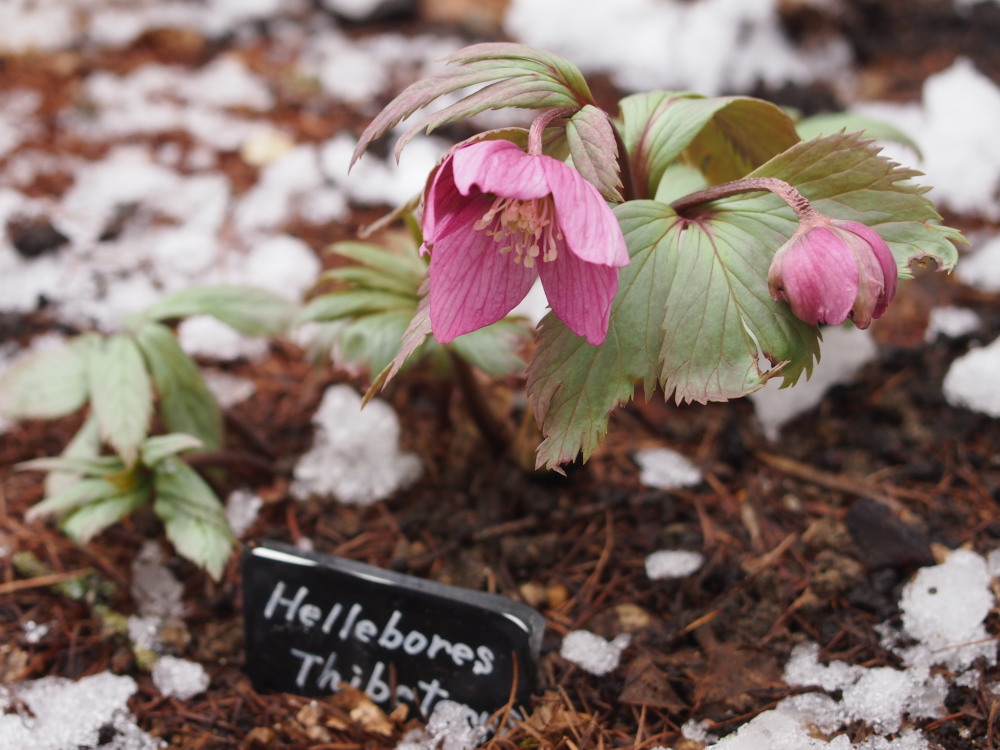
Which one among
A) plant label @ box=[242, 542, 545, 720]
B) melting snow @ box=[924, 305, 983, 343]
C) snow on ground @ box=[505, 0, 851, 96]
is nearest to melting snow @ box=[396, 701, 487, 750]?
plant label @ box=[242, 542, 545, 720]

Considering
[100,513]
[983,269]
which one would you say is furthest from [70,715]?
[983,269]

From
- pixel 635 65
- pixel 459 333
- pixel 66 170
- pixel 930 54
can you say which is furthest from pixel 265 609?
pixel 930 54

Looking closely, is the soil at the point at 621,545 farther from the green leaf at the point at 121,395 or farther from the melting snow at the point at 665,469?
the green leaf at the point at 121,395

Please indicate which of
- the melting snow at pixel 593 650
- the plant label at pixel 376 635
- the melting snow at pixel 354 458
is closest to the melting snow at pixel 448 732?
the plant label at pixel 376 635

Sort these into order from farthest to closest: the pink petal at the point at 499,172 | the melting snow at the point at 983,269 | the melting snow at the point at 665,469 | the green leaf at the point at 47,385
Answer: the melting snow at the point at 983,269
the melting snow at the point at 665,469
the green leaf at the point at 47,385
the pink petal at the point at 499,172

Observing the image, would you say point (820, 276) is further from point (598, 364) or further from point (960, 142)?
point (960, 142)
